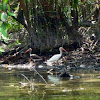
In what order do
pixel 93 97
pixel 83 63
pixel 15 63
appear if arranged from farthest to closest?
1. pixel 15 63
2. pixel 83 63
3. pixel 93 97

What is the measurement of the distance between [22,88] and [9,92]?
63 centimetres

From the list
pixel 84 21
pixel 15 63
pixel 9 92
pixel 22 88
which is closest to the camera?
pixel 9 92

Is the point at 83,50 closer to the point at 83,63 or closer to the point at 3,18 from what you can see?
the point at 83,63

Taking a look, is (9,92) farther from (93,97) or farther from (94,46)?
(94,46)

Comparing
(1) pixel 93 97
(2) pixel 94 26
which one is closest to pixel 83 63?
(2) pixel 94 26

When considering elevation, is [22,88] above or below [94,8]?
below

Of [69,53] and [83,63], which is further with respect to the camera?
[69,53]

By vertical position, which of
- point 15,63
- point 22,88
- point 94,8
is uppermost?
point 94,8

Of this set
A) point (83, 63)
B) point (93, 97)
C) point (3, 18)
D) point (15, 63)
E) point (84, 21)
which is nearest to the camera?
point (3, 18)

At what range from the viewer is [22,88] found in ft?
23.2

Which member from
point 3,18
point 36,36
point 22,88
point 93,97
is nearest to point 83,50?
point 36,36

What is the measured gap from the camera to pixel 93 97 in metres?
5.54

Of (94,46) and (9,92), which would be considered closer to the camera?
(9,92)

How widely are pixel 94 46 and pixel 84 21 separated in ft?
5.35
